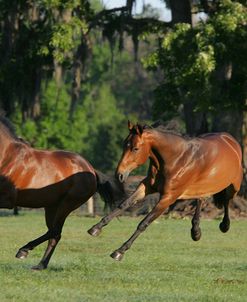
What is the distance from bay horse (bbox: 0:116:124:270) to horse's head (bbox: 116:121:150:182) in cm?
126

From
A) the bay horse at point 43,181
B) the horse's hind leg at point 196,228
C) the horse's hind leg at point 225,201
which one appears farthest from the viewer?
the horse's hind leg at point 225,201

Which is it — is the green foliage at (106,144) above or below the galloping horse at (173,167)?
below

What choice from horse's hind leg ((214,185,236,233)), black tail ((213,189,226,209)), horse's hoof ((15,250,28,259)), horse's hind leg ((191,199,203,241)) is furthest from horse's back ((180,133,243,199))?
horse's hoof ((15,250,28,259))

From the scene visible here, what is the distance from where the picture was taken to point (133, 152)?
40.1ft

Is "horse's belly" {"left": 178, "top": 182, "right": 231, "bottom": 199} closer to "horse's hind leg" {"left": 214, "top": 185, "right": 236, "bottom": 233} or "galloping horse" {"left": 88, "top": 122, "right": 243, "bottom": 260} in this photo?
"galloping horse" {"left": 88, "top": 122, "right": 243, "bottom": 260}

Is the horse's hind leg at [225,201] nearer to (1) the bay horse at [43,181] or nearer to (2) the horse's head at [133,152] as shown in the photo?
(1) the bay horse at [43,181]

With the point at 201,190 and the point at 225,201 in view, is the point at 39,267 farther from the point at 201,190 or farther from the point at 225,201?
the point at 225,201

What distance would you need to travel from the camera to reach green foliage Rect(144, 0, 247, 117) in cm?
2405

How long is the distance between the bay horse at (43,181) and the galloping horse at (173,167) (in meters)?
1.01

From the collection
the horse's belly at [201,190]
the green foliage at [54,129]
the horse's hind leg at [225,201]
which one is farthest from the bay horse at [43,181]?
the green foliage at [54,129]

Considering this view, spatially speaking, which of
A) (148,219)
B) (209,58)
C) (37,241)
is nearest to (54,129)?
(209,58)

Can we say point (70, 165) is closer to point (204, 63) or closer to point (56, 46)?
point (204, 63)

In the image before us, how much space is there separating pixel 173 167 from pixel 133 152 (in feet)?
2.70

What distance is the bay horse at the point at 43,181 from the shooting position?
12.8m
